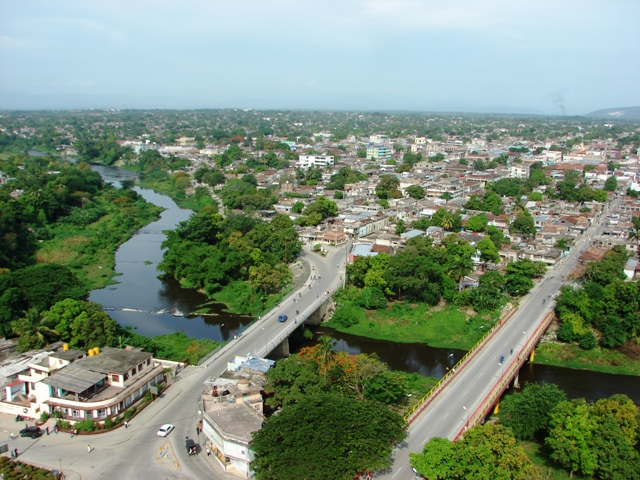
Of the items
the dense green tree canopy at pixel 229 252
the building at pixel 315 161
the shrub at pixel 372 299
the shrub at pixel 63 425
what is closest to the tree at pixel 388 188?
the dense green tree canopy at pixel 229 252

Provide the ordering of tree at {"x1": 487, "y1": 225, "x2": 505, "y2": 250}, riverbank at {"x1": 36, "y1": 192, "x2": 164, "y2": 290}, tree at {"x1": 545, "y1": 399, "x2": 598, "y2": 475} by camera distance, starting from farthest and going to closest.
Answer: tree at {"x1": 487, "y1": 225, "x2": 505, "y2": 250}, riverbank at {"x1": 36, "y1": 192, "x2": 164, "y2": 290}, tree at {"x1": 545, "y1": 399, "x2": 598, "y2": 475}

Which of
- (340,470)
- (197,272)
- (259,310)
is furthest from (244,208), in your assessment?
(340,470)

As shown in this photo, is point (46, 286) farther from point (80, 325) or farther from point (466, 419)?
point (466, 419)

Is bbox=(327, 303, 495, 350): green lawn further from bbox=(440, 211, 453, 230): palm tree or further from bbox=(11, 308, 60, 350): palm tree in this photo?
bbox=(440, 211, 453, 230): palm tree

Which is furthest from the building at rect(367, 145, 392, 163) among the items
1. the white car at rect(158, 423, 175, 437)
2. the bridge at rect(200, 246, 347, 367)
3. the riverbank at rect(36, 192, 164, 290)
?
the white car at rect(158, 423, 175, 437)

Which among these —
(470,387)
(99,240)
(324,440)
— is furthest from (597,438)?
(99,240)

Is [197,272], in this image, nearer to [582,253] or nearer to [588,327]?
[588,327]

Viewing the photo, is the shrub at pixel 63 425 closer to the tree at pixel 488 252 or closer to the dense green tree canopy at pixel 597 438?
the dense green tree canopy at pixel 597 438
